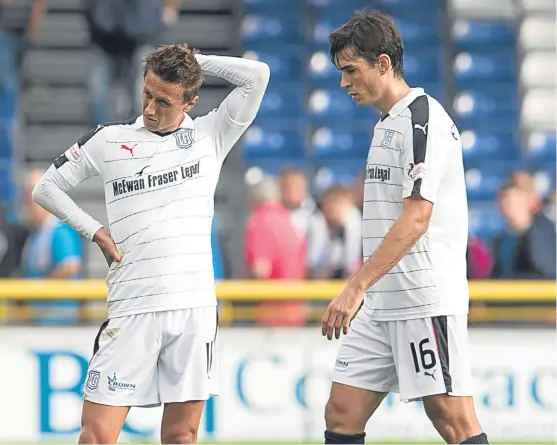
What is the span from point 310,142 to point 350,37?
27.2 feet

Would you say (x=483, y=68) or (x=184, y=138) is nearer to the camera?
(x=184, y=138)

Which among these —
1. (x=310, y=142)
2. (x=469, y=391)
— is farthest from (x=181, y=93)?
(x=310, y=142)

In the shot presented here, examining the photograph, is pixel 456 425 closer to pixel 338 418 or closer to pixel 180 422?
pixel 338 418

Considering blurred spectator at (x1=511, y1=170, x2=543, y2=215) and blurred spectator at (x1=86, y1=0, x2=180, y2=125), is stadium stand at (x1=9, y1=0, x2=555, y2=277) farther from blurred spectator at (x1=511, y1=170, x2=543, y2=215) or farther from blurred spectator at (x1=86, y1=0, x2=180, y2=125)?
blurred spectator at (x1=511, y1=170, x2=543, y2=215)

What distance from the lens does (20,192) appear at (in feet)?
38.9

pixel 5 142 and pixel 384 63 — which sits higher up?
pixel 5 142

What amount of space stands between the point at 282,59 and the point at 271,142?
3.63 ft

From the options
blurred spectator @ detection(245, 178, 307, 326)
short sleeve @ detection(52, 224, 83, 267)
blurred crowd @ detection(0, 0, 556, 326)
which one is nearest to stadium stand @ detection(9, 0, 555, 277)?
blurred crowd @ detection(0, 0, 556, 326)

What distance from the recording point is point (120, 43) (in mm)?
12500

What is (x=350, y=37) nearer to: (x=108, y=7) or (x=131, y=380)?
(x=131, y=380)

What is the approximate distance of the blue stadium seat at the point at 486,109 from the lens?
1315cm

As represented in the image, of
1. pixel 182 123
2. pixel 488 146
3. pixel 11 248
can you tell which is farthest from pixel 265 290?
pixel 488 146

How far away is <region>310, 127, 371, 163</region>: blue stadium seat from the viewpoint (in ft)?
41.9

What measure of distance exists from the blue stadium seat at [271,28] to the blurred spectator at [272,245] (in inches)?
191
